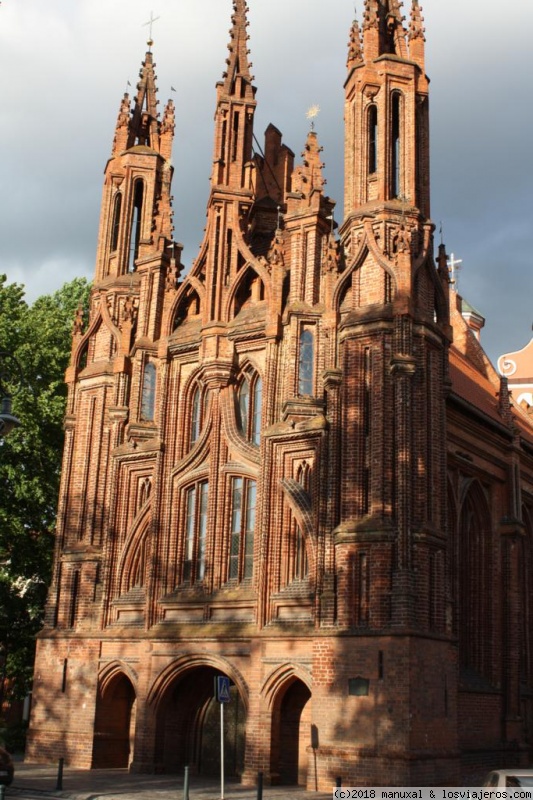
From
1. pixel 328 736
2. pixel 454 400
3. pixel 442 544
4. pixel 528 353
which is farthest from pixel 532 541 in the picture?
pixel 528 353

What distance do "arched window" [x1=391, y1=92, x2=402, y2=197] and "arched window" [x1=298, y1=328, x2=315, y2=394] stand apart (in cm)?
396

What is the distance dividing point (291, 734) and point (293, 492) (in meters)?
5.26

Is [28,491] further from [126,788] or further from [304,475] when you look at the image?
[126,788]

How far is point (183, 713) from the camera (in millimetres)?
25062

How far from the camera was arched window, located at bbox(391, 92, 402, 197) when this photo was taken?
2494 cm

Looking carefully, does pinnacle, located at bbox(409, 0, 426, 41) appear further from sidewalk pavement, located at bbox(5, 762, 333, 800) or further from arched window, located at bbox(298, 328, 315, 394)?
sidewalk pavement, located at bbox(5, 762, 333, 800)

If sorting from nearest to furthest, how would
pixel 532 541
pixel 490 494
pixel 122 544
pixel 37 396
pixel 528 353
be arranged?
pixel 122 544 < pixel 490 494 < pixel 532 541 < pixel 37 396 < pixel 528 353

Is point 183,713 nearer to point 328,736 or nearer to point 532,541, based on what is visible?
point 328,736

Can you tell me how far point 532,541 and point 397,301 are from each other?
12560mm

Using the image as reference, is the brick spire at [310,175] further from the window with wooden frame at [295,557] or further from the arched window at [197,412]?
the window with wooden frame at [295,557]

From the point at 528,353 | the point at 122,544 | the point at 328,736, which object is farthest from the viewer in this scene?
the point at 528,353

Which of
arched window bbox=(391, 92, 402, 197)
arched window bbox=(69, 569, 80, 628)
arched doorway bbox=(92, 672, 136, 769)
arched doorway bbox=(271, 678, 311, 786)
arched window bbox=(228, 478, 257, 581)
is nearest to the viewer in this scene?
arched doorway bbox=(271, 678, 311, 786)

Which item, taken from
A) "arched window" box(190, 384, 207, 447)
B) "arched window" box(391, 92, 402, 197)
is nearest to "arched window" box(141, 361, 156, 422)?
"arched window" box(190, 384, 207, 447)

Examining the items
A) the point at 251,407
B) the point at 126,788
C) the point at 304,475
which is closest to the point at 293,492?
the point at 304,475
